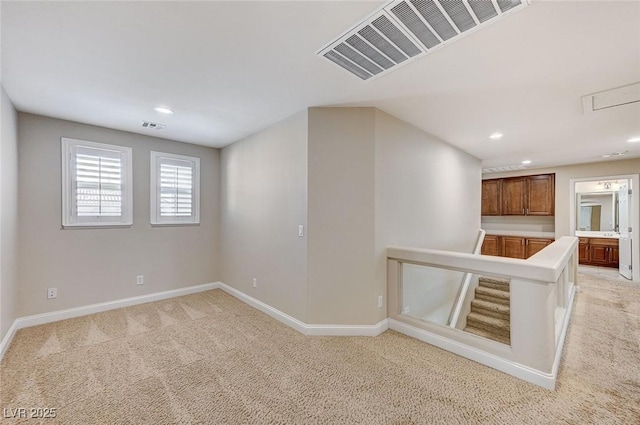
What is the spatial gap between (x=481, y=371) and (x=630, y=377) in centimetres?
120

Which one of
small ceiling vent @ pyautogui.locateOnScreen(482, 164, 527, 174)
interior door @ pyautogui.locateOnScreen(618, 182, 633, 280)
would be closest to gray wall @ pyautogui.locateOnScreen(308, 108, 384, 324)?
small ceiling vent @ pyautogui.locateOnScreen(482, 164, 527, 174)

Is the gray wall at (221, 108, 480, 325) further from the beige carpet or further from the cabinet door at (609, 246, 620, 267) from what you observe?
the cabinet door at (609, 246, 620, 267)

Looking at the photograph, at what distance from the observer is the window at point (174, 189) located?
4.06 m

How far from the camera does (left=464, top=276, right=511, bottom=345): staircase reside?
3404 millimetres

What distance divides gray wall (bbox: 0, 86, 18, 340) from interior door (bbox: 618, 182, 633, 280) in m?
9.55

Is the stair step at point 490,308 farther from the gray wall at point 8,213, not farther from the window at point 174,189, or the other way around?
the gray wall at point 8,213

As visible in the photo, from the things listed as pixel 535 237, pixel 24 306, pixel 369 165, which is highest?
pixel 369 165

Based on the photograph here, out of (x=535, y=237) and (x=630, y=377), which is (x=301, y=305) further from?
(x=535, y=237)

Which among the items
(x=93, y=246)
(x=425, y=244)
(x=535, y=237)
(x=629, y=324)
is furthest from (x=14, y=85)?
(x=535, y=237)

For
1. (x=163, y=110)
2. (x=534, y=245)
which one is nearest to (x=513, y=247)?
(x=534, y=245)

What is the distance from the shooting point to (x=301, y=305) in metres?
3.02

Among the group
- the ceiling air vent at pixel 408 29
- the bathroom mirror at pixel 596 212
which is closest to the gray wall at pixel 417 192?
the ceiling air vent at pixel 408 29

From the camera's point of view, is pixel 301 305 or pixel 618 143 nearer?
pixel 301 305

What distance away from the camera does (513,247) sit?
255 inches
